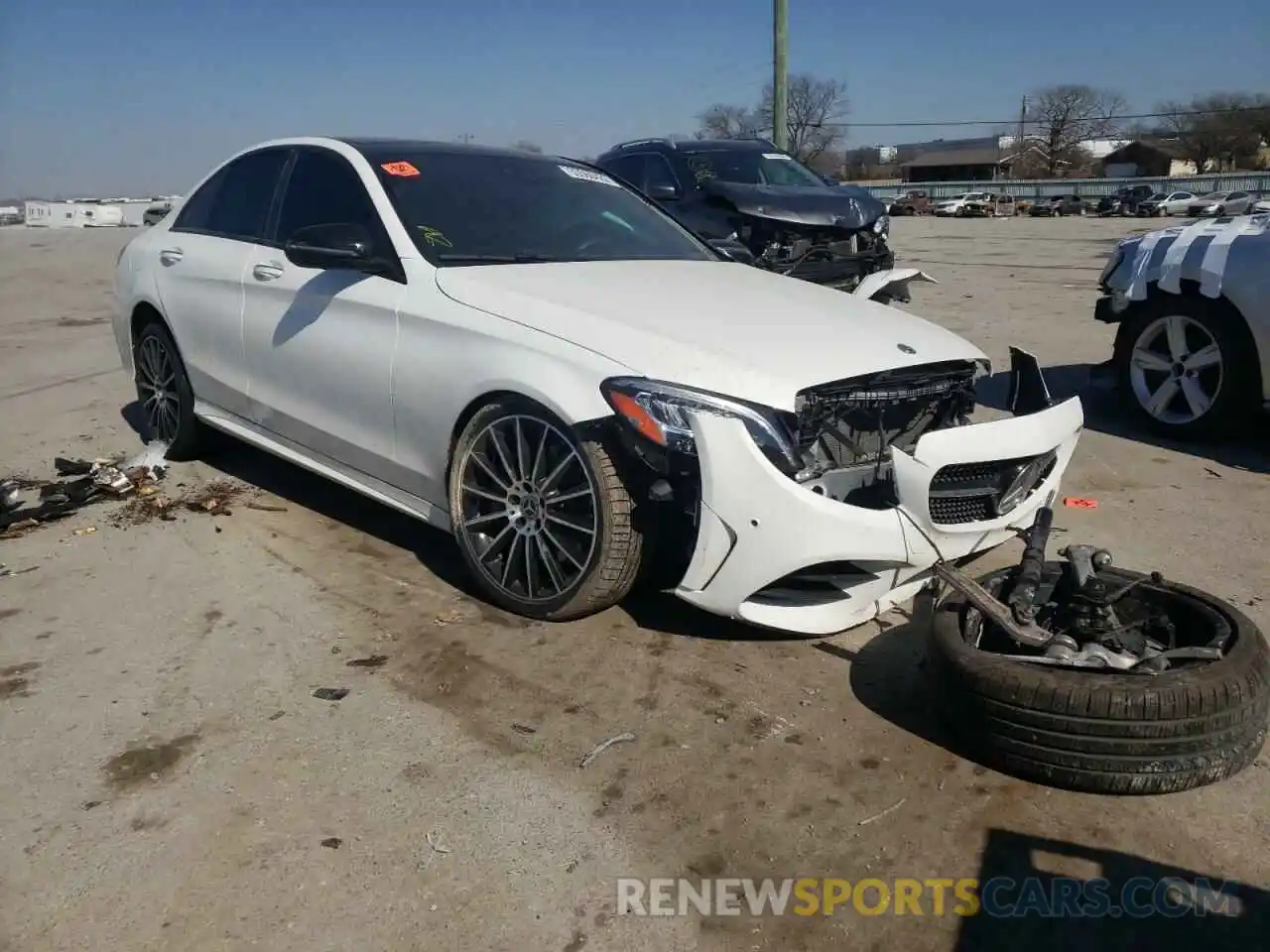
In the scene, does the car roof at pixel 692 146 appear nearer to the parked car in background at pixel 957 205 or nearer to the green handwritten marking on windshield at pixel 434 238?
the green handwritten marking on windshield at pixel 434 238

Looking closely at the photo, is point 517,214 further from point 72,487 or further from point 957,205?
point 957,205

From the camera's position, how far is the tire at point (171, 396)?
544 centimetres

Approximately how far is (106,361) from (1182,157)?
9113 centimetres

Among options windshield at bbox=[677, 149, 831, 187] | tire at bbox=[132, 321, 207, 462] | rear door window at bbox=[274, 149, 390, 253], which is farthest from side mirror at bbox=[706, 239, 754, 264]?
windshield at bbox=[677, 149, 831, 187]

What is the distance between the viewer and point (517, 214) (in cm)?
438

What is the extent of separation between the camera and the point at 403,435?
398 centimetres

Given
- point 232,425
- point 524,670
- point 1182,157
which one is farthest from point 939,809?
point 1182,157

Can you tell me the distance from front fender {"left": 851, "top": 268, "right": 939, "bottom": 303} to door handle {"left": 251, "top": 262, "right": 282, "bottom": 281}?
101 inches

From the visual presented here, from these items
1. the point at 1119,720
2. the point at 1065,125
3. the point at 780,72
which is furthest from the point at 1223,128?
the point at 1119,720

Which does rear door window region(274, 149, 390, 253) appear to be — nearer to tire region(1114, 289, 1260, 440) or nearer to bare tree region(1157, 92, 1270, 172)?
tire region(1114, 289, 1260, 440)

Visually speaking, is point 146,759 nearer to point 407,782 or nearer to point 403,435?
point 407,782

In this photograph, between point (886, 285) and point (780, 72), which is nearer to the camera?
point (886, 285)

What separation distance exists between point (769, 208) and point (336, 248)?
642cm

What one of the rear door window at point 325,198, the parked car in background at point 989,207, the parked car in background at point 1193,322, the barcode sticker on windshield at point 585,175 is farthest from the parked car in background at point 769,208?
the parked car in background at point 989,207
